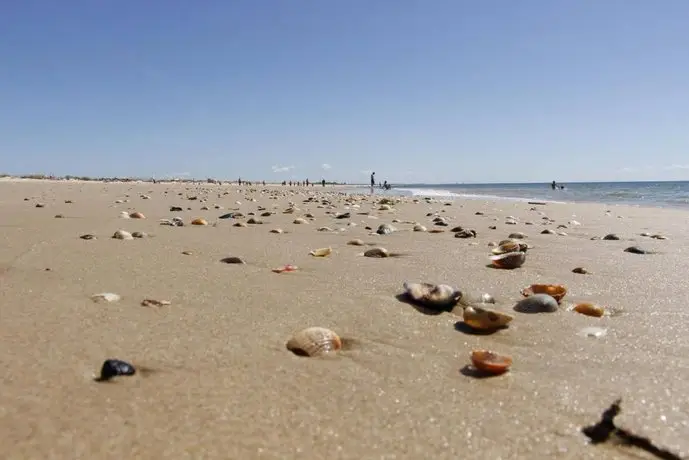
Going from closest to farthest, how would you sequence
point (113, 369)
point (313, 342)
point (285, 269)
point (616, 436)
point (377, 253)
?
point (616, 436), point (113, 369), point (313, 342), point (285, 269), point (377, 253)

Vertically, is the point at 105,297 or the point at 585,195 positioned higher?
the point at 105,297

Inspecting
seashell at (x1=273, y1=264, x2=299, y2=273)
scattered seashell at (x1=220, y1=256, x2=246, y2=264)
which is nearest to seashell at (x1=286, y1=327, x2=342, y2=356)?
seashell at (x1=273, y1=264, x2=299, y2=273)

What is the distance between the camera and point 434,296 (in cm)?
232

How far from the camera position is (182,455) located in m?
1.07

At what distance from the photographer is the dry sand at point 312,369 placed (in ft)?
3.79

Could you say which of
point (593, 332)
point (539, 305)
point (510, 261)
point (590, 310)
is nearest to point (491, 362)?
point (593, 332)

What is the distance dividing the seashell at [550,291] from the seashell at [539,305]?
14 cm

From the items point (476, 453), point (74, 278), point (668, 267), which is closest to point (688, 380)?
point (476, 453)

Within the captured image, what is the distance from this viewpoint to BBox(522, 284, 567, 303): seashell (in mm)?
2547

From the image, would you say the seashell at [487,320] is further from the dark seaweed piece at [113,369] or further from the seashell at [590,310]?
the dark seaweed piece at [113,369]

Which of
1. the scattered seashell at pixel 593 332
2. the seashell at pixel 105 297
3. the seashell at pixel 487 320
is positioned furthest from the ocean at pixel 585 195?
the seashell at pixel 105 297

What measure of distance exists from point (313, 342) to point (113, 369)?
2.07ft

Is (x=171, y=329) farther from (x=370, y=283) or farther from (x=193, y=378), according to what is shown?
(x=370, y=283)

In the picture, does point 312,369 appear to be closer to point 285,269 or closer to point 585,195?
point 285,269
